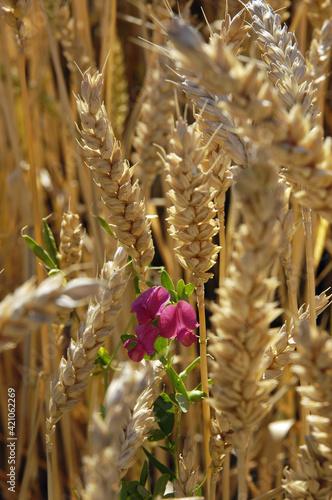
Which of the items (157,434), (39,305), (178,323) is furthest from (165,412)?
(39,305)

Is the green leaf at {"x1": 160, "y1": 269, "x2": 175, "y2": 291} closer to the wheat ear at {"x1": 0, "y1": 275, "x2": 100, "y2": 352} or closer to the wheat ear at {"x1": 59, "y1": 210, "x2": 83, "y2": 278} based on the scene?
the wheat ear at {"x1": 59, "y1": 210, "x2": 83, "y2": 278}

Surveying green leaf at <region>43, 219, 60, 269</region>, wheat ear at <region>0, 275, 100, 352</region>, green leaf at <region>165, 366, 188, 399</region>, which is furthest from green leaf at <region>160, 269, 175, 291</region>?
wheat ear at <region>0, 275, 100, 352</region>

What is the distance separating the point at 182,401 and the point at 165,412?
0.08 meters

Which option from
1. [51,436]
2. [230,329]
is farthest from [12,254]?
[230,329]

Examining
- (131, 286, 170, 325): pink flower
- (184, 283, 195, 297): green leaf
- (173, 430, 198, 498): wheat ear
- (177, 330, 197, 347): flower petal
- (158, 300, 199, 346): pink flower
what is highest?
(184, 283, 195, 297): green leaf

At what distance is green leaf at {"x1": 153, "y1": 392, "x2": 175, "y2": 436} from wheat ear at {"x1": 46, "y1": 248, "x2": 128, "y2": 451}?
10cm

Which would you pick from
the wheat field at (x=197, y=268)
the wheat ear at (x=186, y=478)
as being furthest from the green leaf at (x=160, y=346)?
the wheat ear at (x=186, y=478)

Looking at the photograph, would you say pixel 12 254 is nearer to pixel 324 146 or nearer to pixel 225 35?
pixel 225 35

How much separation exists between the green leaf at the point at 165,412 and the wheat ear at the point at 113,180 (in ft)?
0.57

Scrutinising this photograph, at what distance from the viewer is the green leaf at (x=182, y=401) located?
0.61 meters

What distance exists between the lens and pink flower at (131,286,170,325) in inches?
25.1

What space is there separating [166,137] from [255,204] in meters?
0.87

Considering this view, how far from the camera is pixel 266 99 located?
41 cm

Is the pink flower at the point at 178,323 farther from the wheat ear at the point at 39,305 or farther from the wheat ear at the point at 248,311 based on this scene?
the wheat ear at the point at 39,305
